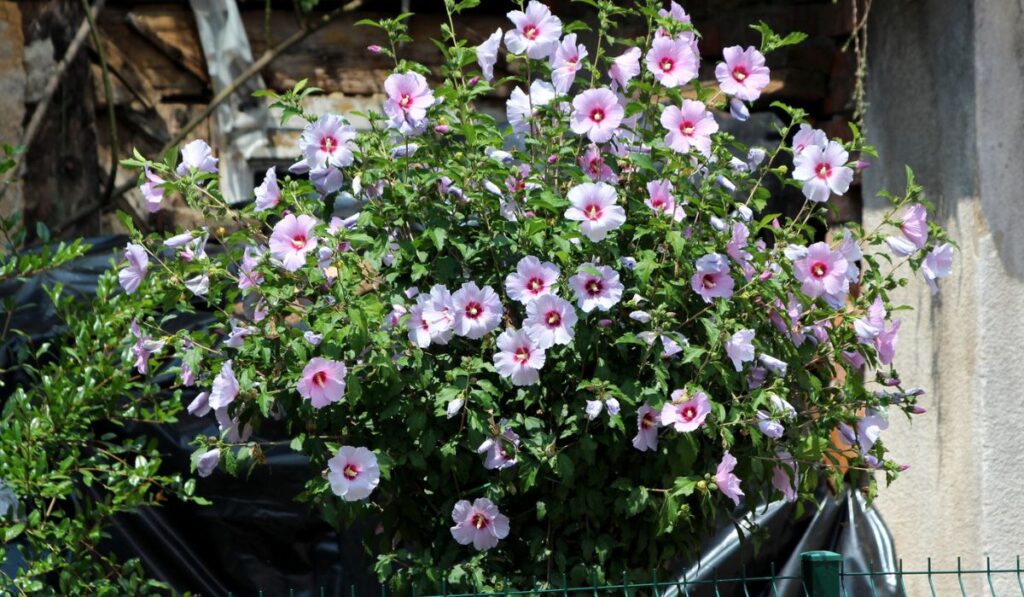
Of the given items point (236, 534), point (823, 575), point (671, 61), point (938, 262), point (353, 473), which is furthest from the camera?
point (236, 534)

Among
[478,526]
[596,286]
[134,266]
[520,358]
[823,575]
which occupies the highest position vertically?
[134,266]

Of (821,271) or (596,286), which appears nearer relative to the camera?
(596,286)

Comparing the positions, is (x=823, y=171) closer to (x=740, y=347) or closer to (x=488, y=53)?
(x=740, y=347)

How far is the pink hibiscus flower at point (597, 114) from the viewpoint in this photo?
280 cm

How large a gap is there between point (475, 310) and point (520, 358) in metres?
0.12

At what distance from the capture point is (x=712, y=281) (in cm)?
277

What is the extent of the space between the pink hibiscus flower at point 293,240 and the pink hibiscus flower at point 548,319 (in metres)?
0.46

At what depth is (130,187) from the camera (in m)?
5.32

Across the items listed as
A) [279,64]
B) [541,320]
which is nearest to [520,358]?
[541,320]

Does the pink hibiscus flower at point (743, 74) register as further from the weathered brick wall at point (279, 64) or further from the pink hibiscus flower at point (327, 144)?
the weathered brick wall at point (279, 64)

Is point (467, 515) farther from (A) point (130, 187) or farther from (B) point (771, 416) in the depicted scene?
(A) point (130, 187)

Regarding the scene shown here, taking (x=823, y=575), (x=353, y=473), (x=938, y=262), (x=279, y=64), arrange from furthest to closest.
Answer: (x=279, y=64), (x=938, y=262), (x=353, y=473), (x=823, y=575)

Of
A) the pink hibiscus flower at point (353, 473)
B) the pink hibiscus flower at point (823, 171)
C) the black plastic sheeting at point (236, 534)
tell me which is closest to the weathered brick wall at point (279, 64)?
the black plastic sheeting at point (236, 534)

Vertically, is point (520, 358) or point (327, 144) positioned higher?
point (327, 144)
